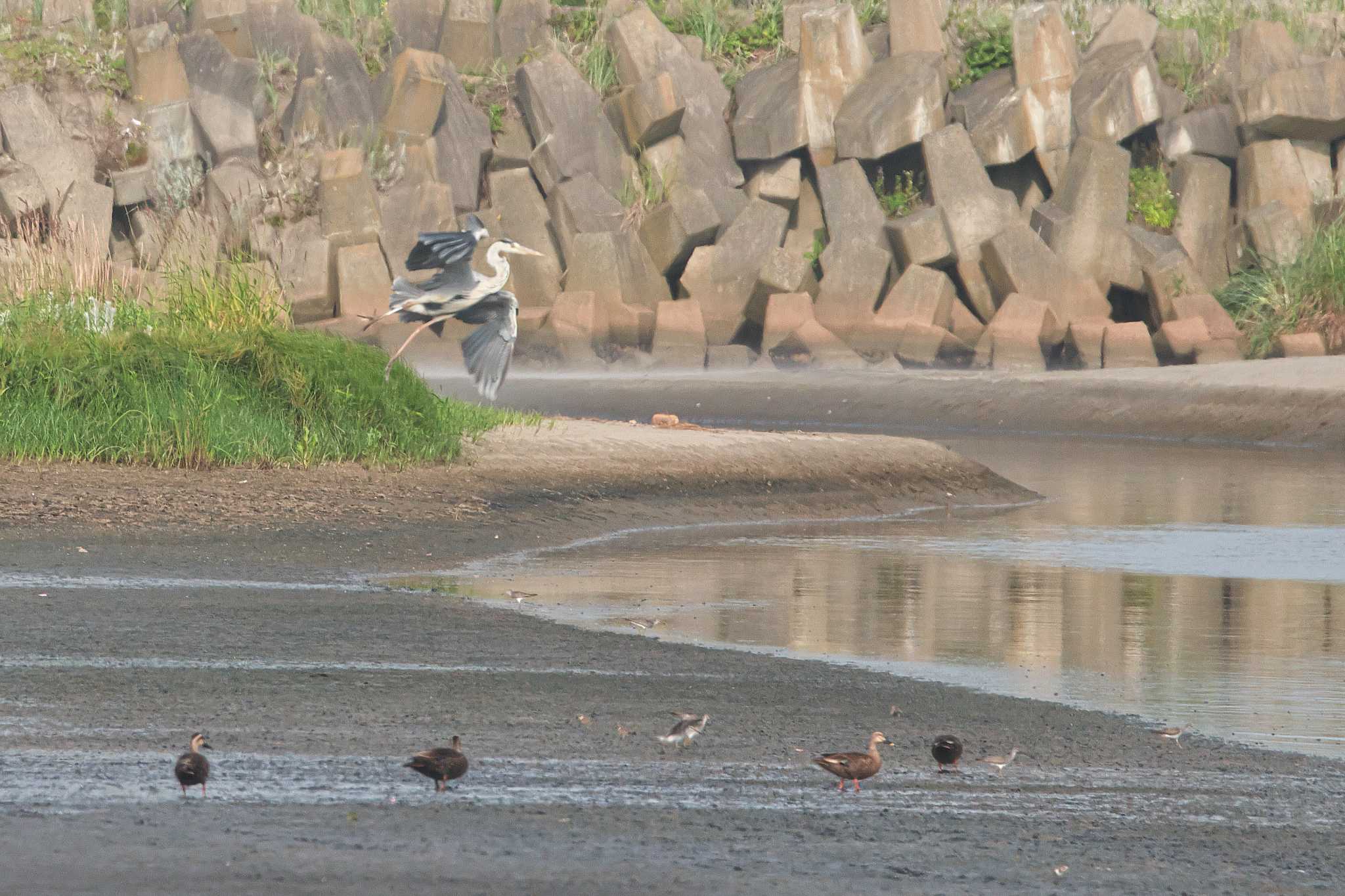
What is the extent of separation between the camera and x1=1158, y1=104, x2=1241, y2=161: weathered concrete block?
31.0m

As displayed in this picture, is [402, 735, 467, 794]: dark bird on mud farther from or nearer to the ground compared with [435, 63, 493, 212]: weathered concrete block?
nearer to the ground

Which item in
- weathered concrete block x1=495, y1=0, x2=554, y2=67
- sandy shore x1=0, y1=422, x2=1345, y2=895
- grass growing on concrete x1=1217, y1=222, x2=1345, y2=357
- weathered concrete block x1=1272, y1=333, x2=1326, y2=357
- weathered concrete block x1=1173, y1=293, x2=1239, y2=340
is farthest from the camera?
weathered concrete block x1=495, y1=0, x2=554, y2=67

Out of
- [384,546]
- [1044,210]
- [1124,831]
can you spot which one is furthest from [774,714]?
[1044,210]

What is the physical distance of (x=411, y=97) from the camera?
29953 mm

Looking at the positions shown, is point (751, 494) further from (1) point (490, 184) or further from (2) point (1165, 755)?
(1) point (490, 184)

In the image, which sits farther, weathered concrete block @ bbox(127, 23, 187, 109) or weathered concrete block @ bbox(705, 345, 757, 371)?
weathered concrete block @ bbox(127, 23, 187, 109)

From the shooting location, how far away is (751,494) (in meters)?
15.3

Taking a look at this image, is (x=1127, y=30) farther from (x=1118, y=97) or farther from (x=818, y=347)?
(x=818, y=347)

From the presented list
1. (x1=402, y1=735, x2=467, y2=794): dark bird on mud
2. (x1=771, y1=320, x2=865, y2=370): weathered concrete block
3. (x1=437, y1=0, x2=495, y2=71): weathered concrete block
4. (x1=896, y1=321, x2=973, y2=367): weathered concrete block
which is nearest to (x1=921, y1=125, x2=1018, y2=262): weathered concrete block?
(x1=896, y1=321, x2=973, y2=367): weathered concrete block

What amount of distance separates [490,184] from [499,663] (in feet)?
77.2

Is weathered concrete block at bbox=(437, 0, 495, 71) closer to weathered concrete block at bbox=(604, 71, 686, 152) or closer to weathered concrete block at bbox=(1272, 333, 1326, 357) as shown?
weathered concrete block at bbox=(604, 71, 686, 152)

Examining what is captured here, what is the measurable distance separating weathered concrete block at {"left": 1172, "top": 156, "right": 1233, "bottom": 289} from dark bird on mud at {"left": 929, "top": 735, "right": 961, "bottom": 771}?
83.6ft

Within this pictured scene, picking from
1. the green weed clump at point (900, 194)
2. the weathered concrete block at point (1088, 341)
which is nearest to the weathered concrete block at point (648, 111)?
the green weed clump at point (900, 194)

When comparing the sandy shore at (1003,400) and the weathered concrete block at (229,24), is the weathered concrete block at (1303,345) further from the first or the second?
the weathered concrete block at (229,24)
